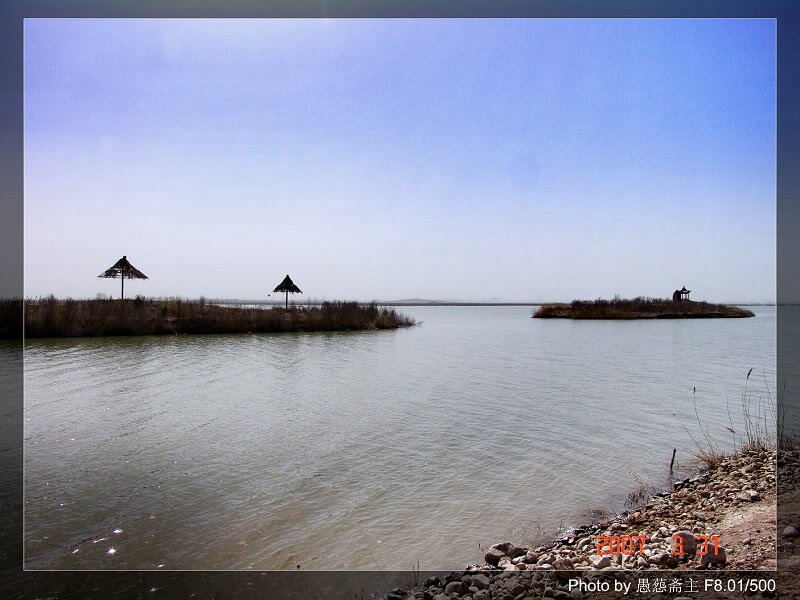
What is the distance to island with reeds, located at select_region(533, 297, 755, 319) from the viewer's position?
1330 cm

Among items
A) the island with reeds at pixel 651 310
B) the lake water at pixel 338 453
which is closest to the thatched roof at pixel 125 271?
the lake water at pixel 338 453

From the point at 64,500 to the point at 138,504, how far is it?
574 mm

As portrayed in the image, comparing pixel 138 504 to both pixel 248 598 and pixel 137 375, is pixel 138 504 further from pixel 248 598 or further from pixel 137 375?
pixel 137 375

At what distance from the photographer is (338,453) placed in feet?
15.2

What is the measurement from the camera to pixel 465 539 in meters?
2.95

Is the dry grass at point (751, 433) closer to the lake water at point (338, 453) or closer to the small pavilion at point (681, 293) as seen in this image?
the lake water at point (338, 453)

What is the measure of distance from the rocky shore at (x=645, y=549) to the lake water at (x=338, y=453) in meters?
0.25

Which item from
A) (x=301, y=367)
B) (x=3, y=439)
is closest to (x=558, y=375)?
(x=301, y=367)

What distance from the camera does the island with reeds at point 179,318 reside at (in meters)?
14.2

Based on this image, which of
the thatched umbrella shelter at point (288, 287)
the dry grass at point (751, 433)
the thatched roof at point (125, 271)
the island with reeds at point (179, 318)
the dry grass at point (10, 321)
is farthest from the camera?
the thatched umbrella shelter at point (288, 287)
